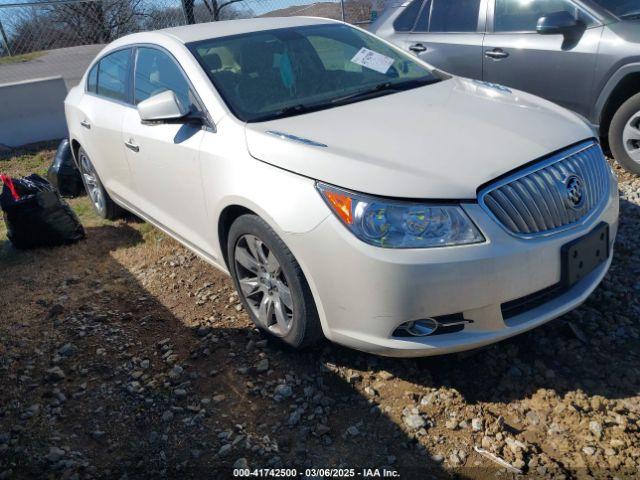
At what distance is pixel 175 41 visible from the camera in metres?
3.65

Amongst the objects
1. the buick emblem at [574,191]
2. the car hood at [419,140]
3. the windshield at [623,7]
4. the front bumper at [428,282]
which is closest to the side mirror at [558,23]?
the windshield at [623,7]

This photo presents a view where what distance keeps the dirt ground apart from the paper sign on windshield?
1.72m

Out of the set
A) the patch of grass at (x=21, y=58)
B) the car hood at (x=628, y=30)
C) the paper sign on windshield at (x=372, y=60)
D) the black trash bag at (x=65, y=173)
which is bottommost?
the black trash bag at (x=65, y=173)

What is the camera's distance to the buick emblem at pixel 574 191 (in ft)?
8.39

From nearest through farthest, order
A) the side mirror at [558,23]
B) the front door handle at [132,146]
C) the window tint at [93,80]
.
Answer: the front door handle at [132,146] < the side mirror at [558,23] < the window tint at [93,80]

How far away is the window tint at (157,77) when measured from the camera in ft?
11.4

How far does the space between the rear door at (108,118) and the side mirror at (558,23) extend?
3.29 meters

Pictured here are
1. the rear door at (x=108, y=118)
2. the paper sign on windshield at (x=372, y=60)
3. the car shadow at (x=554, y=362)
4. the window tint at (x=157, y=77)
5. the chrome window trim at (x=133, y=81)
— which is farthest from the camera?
the rear door at (x=108, y=118)

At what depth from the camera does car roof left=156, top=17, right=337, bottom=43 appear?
373 cm

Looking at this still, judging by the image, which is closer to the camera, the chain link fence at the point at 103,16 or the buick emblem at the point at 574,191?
the buick emblem at the point at 574,191

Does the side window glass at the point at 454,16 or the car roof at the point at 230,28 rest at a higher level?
the car roof at the point at 230,28

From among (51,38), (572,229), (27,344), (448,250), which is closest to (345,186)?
(448,250)

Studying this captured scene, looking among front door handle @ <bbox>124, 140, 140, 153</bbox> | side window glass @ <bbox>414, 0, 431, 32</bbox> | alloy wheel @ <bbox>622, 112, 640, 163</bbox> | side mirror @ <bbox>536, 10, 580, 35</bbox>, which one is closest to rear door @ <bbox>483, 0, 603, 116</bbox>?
side mirror @ <bbox>536, 10, 580, 35</bbox>

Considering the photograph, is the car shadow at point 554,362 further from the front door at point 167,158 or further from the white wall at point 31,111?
the white wall at point 31,111
